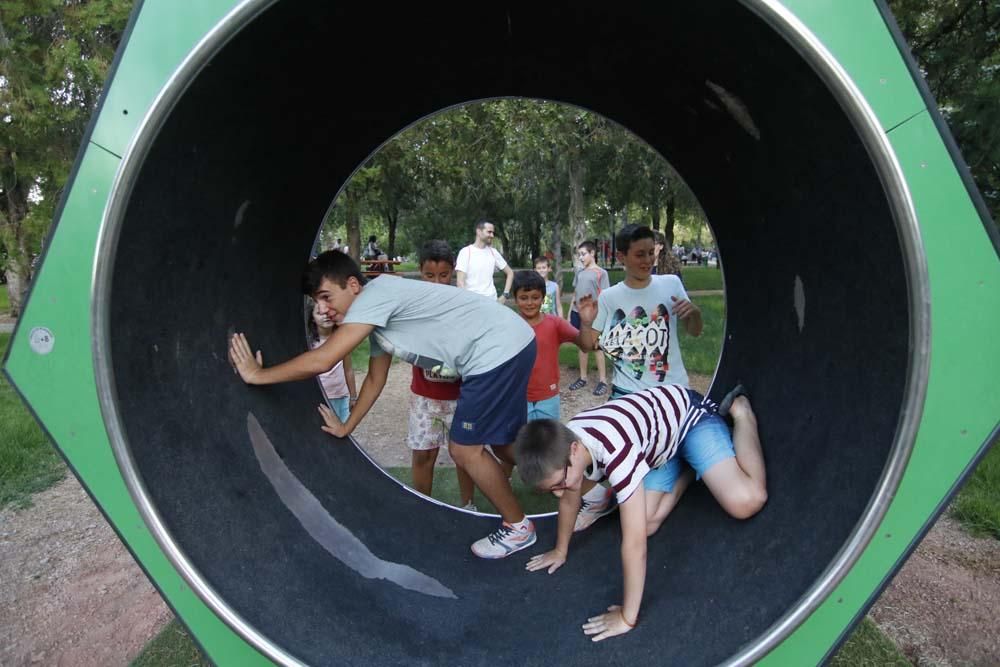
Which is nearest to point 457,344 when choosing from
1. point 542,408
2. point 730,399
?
point 542,408

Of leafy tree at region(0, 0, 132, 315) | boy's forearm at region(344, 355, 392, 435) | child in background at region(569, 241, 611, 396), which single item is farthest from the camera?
leafy tree at region(0, 0, 132, 315)

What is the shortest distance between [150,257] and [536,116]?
8.84m

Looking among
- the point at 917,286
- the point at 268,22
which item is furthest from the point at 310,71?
the point at 917,286

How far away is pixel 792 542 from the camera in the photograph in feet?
7.13

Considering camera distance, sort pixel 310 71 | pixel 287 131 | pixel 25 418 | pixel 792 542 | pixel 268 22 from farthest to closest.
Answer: pixel 25 418 < pixel 287 131 < pixel 310 71 < pixel 792 542 < pixel 268 22

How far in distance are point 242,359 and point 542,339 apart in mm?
1563

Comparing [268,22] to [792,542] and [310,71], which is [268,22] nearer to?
[310,71]

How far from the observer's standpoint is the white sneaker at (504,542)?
301 centimetres

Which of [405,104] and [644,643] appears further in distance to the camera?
[405,104]

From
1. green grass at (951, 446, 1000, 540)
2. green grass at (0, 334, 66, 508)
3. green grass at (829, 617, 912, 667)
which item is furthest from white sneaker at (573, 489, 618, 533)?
green grass at (0, 334, 66, 508)

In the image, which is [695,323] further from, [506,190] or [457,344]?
[506,190]

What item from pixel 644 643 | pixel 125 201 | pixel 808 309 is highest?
pixel 125 201

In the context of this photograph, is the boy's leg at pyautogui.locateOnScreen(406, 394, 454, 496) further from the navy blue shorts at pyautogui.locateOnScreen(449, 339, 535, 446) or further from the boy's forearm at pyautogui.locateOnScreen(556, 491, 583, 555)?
the boy's forearm at pyautogui.locateOnScreen(556, 491, 583, 555)

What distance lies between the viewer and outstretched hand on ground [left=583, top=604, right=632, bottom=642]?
2316mm
